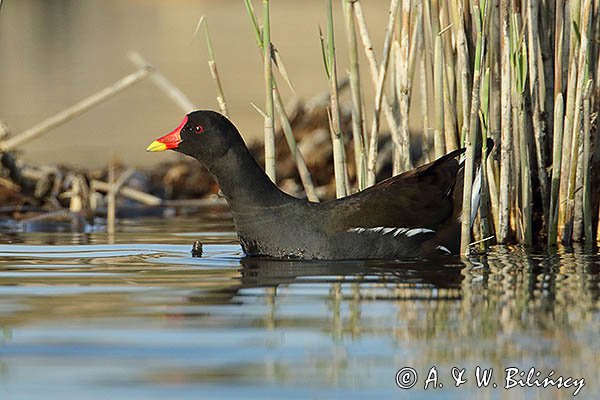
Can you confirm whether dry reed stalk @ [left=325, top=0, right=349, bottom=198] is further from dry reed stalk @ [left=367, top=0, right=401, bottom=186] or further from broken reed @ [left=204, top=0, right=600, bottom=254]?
dry reed stalk @ [left=367, top=0, right=401, bottom=186]

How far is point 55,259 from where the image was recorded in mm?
6203

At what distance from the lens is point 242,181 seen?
618cm

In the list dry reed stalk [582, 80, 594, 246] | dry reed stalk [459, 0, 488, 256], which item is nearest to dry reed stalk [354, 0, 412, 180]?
dry reed stalk [459, 0, 488, 256]

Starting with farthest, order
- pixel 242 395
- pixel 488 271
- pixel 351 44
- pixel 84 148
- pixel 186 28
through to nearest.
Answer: pixel 186 28
pixel 84 148
pixel 351 44
pixel 488 271
pixel 242 395

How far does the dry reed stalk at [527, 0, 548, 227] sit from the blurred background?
575 centimetres

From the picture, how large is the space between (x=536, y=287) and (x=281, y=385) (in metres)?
1.94

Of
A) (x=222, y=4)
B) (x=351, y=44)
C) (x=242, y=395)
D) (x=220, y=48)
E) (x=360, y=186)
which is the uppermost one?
(x=222, y=4)

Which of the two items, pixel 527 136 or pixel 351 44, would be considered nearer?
pixel 351 44

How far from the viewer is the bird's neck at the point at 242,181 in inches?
241

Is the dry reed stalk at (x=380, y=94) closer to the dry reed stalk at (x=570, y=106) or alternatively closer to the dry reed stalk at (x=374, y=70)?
the dry reed stalk at (x=374, y=70)

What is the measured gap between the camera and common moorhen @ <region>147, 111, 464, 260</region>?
5.97 metres

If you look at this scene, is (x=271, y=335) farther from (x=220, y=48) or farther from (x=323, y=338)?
(x=220, y=48)

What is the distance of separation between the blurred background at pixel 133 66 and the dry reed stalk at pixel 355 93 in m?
5.40

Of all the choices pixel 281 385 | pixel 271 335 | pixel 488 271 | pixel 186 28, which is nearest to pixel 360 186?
pixel 488 271
